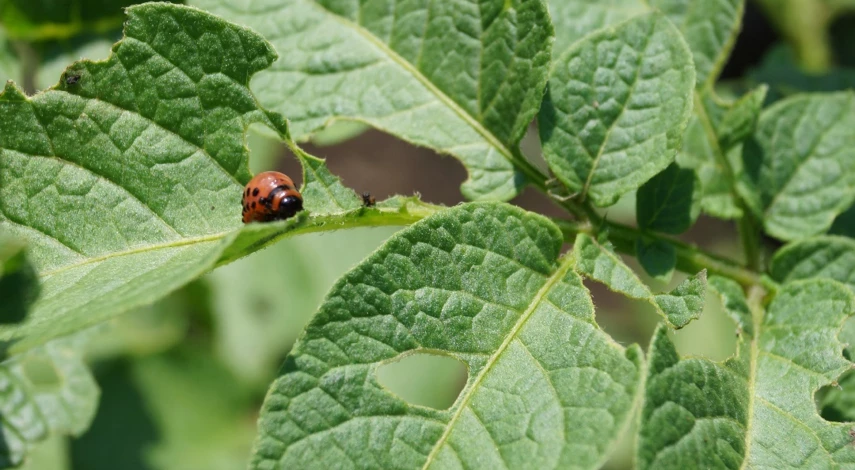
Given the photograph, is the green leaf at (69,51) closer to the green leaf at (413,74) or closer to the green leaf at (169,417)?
the green leaf at (413,74)

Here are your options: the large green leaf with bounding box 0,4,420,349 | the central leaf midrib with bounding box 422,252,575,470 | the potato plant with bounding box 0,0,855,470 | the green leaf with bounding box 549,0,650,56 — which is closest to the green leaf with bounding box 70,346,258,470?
the potato plant with bounding box 0,0,855,470

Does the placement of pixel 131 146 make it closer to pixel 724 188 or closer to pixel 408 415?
pixel 408 415

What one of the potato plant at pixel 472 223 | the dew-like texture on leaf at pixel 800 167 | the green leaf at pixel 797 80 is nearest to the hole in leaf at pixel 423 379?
the green leaf at pixel 797 80

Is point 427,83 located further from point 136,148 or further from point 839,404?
point 839,404

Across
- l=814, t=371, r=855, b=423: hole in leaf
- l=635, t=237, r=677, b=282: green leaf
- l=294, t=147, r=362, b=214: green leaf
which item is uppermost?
l=294, t=147, r=362, b=214: green leaf

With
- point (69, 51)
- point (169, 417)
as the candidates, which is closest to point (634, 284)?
point (69, 51)

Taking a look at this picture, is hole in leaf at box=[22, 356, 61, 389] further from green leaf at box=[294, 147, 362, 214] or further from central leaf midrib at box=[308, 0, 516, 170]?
central leaf midrib at box=[308, 0, 516, 170]
